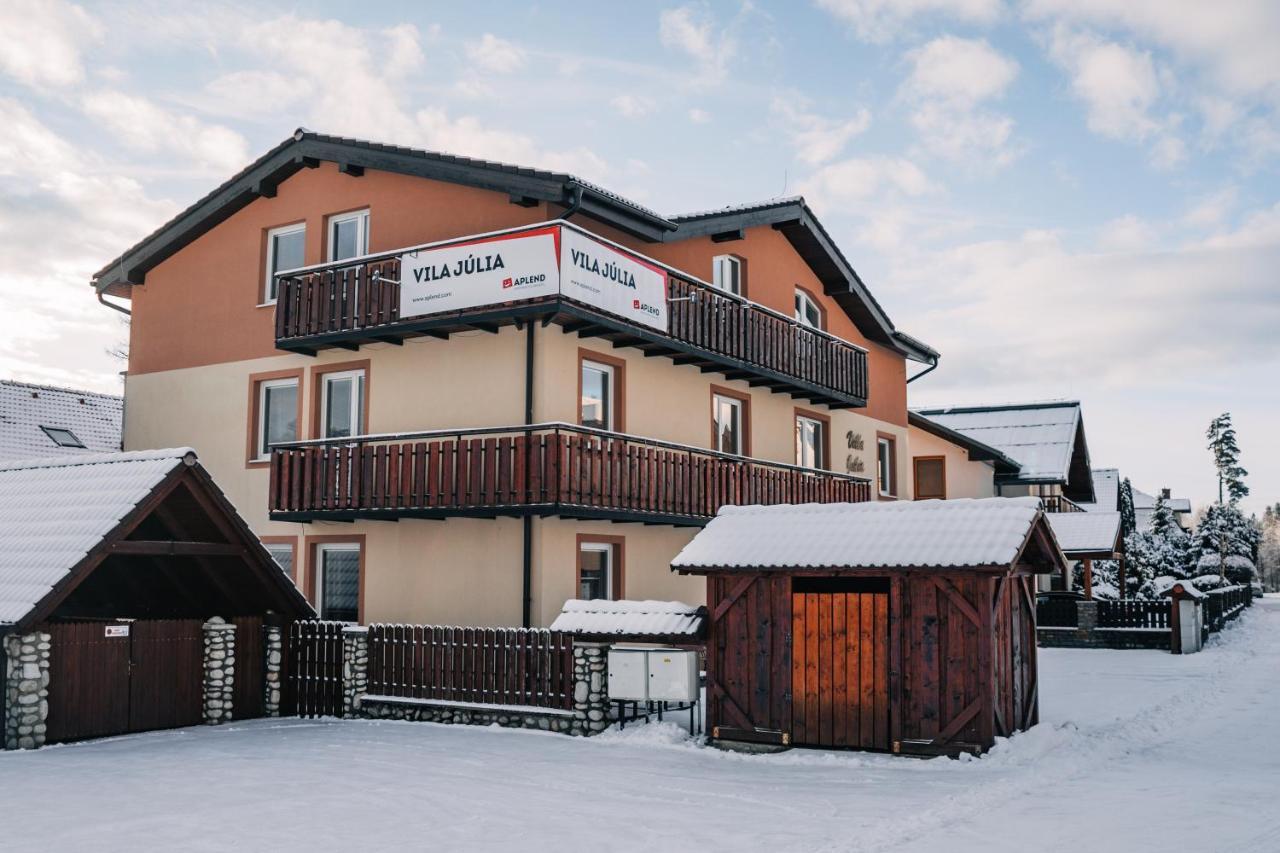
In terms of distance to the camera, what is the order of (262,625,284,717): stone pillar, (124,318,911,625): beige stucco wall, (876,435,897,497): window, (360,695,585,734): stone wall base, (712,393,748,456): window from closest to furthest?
(360,695,585,734): stone wall base, (262,625,284,717): stone pillar, (124,318,911,625): beige stucco wall, (712,393,748,456): window, (876,435,897,497): window

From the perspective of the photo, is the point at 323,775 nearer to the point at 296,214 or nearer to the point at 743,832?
the point at 743,832

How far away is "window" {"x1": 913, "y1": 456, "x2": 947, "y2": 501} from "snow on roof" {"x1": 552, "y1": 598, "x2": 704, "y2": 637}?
2329 centimetres

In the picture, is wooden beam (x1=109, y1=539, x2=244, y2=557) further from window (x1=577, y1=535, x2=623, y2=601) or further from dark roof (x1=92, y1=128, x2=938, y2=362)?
dark roof (x1=92, y1=128, x2=938, y2=362)

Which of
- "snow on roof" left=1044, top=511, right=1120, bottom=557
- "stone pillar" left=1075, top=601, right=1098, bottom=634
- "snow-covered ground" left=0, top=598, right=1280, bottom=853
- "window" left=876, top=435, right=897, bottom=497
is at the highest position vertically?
"window" left=876, top=435, right=897, bottom=497

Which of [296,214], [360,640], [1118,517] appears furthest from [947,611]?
[1118,517]

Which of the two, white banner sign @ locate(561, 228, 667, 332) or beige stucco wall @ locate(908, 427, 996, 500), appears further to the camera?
beige stucco wall @ locate(908, 427, 996, 500)

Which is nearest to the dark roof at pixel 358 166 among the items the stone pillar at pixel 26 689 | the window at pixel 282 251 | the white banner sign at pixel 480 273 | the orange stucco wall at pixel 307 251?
the orange stucco wall at pixel 307 251

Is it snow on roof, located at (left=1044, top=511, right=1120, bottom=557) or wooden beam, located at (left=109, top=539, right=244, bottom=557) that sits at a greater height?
snow on roof, located at (left=1044, top=511, right=1120, bottom=557)

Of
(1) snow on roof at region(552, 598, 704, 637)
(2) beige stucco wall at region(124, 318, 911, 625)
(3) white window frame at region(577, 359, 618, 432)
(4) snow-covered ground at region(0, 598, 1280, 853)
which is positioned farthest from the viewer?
(3) white window frame at region(577, 359, 618, 432)

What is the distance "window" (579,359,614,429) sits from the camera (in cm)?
2130

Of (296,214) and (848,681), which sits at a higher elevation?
(296,214)

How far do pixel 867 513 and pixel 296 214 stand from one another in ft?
45.5

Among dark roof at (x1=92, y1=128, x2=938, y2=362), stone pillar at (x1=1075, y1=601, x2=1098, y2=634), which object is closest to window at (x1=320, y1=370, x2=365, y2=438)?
dark roof at (x1=92, y1=128, x2=938, y2=362)

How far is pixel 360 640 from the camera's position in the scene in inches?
702
